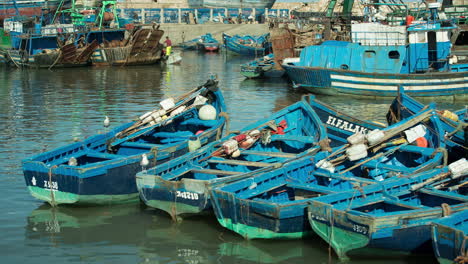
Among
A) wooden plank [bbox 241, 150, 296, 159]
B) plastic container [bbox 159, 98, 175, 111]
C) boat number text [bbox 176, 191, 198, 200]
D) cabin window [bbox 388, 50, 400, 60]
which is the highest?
cabin window [bbox 388, 50, 400, 60]

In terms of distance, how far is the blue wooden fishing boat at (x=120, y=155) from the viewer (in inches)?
510

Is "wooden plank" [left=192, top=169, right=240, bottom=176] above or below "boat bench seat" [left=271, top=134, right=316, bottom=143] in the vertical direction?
below

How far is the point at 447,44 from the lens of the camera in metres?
27.8

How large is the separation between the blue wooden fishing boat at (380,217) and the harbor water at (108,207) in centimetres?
50

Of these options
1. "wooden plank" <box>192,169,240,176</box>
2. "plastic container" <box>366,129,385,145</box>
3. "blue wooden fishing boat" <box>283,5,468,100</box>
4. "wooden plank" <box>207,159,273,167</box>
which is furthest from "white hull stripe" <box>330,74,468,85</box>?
"wooden plank" <box>192,169,240,176</box>

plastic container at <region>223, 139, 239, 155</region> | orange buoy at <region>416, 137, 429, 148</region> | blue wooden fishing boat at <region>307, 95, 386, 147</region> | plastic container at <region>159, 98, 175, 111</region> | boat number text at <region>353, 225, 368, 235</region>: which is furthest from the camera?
plastic container at <region>159, 98, 175, 111</region>

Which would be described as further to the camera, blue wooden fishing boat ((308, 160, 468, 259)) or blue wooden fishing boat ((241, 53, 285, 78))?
blue wooden fishing boat ((241, 53, 285, 78))

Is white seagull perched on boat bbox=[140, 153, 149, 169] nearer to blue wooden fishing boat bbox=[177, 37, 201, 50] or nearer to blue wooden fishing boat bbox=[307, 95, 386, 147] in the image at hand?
blue wooden fishing boat bbox=[307, 95, 386, 147]

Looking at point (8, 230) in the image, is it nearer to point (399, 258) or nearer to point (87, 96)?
point (399, 258)

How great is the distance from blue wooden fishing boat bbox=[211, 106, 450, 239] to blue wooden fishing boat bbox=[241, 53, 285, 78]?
2240 cm

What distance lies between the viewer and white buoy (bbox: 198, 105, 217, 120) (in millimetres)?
16969

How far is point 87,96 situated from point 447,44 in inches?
645

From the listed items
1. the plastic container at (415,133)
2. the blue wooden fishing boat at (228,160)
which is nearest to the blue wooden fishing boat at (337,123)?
the blue wooden fishing boat at (228,160)

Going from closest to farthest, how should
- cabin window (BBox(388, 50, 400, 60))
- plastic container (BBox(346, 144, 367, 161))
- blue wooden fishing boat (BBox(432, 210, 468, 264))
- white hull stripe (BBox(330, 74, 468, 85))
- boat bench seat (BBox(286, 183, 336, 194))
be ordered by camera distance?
blue wooden fishing boat (BBox(432, 210, 468, 264)), boat bench seat (BBox(286, 183, 336, 194)), plastic container (BBox(346, 144, 367, 161)), white hull stripe (BBox(330, 74, 468, 85)), cabin window (BBox(388, 50, 400, 60))
